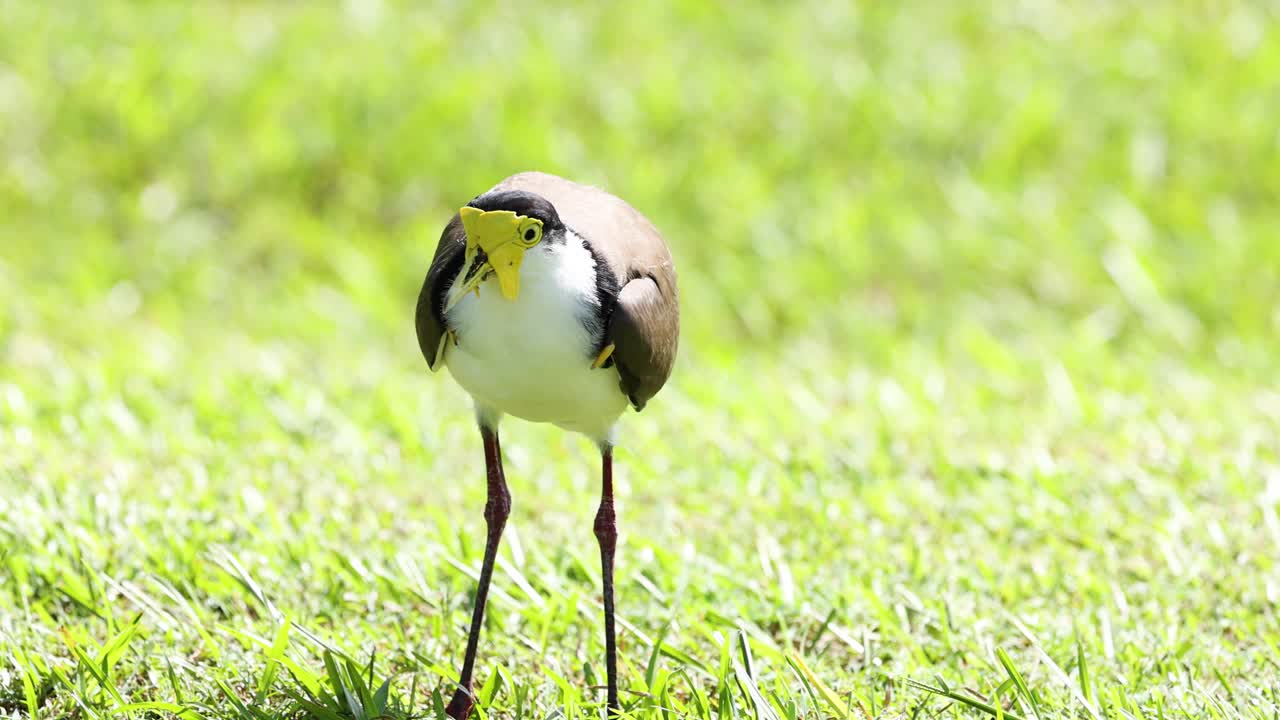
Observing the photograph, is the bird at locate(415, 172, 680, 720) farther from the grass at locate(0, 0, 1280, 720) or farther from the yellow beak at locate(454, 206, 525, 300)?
the grass at locate(0, 0, 1280, 720)

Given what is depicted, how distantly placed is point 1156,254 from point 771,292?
2189 mm

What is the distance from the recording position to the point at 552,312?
2.97 meters

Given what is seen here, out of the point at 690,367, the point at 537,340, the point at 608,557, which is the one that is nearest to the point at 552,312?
the point at 537,340

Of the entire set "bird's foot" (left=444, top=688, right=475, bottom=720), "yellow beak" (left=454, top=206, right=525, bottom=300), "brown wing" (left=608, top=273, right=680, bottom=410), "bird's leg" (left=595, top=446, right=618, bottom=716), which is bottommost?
"bird's foot" (left=444, top=688, right=475, bottom=720)

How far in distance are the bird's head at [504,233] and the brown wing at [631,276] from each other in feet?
0.75

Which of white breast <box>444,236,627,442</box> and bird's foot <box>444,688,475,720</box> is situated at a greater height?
white breast <box>444,236,627,442</box>

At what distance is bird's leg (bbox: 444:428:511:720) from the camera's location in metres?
3.43

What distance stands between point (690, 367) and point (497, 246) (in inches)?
172

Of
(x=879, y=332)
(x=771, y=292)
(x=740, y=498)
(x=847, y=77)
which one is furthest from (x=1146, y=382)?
(x=847, y=77)

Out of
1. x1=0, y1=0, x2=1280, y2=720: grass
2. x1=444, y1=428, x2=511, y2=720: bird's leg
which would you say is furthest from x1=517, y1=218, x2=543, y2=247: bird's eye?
x1=0, y1=0, x2=1280, y2=720: grass

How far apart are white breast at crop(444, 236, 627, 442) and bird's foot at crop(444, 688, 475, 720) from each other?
73 centimetres

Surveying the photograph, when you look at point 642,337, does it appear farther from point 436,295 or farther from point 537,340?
point 436,295

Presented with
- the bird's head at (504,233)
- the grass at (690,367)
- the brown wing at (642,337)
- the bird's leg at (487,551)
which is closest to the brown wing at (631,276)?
the brown wing at (642,337)

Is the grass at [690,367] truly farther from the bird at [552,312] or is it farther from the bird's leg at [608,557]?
the bird at [552,312]
